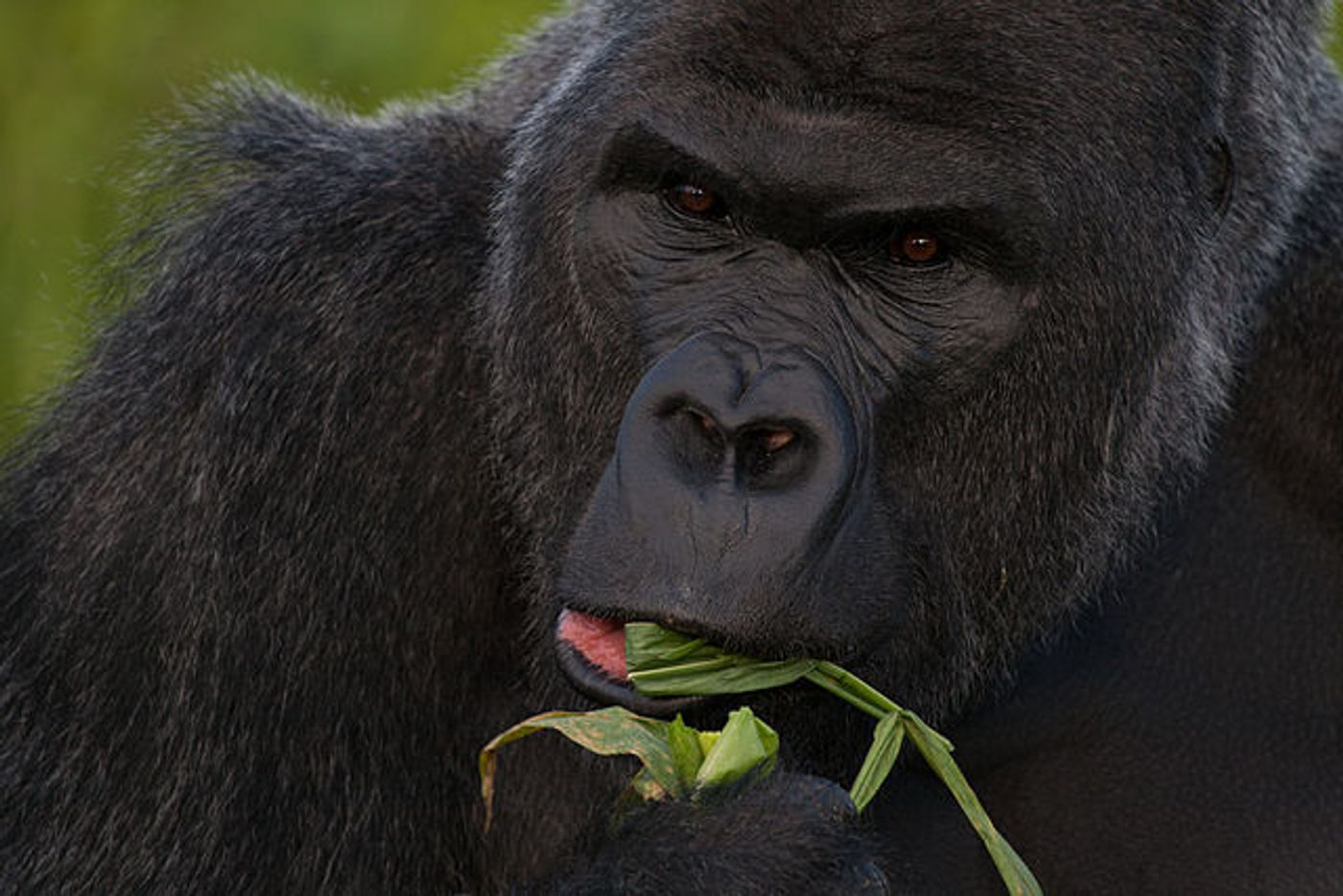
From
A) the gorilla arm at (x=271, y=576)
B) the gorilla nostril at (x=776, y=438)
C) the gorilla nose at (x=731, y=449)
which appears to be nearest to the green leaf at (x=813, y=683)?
the gorilla nose at (x=731, y=449)

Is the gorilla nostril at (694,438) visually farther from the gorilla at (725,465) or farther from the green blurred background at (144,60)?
the green blurred background at (144,60)

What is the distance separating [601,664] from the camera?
393cm

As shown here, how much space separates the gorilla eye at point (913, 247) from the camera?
4168 millimetres

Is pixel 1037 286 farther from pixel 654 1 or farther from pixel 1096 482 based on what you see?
pixel 654 1

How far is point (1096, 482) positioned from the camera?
4469 mm

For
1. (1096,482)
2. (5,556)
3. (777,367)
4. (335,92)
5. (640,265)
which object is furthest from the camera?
(335,92)

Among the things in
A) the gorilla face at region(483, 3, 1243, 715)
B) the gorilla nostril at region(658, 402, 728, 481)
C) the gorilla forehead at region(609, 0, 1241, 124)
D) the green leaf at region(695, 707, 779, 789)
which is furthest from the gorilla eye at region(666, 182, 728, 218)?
the green leaf at region(695, 707, 779, 789)

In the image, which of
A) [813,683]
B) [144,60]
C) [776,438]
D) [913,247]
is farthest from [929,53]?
[144,60]

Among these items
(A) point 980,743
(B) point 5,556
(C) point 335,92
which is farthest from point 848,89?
(C) point 335,92

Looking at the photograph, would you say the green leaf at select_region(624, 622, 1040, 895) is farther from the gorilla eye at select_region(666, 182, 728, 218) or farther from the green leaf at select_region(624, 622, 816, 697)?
the gorilla eye at select_region(666, 182, 728, 218)

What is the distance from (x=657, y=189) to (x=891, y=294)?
0.41 m

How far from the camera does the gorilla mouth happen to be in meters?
3.89

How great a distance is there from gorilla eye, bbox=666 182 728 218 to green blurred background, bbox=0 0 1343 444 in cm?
419

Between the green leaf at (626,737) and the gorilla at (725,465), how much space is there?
0.17 ft
